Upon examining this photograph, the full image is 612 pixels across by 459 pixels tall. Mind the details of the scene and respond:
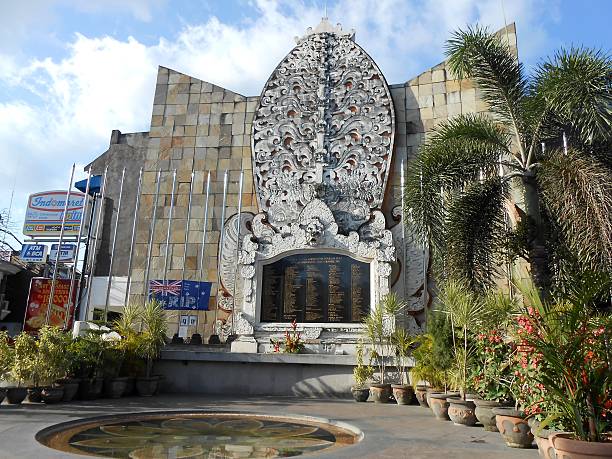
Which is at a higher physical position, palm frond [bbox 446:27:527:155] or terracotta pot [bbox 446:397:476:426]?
palm frond [bbox 446:27:527:155]

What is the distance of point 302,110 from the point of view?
13.1 meters

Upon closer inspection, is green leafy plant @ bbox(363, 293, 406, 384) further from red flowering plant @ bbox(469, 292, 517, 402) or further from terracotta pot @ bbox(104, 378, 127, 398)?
terracotta pot @ bbox(104, 378, 127, 398)

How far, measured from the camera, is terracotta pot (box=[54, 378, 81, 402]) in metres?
7.95

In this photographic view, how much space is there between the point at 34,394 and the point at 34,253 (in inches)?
746

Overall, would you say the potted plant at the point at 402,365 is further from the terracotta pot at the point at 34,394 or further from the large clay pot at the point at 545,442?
the terracotta pot at the point at 34,394

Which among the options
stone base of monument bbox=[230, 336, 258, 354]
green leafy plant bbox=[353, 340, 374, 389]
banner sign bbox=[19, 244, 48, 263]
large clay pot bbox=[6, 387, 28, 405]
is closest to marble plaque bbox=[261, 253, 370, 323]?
stone base of monument bbox=[230, 336, 258, 354]

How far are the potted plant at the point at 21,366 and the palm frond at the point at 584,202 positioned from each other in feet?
26.3

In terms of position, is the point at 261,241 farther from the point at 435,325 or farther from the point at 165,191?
the point at 435,325

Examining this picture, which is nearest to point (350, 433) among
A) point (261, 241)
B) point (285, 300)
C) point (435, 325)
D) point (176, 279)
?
point (435, 325)

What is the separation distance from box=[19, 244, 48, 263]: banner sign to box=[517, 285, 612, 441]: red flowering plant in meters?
24.1

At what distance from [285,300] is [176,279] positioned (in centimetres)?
322

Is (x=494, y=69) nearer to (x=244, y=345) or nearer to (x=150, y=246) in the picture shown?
(x=244, y=345)

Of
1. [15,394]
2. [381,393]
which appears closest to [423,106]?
[381,393]

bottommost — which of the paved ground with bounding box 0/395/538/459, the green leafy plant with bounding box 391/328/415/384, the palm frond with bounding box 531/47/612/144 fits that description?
the paved ground with bounding box 0/395/538/459
